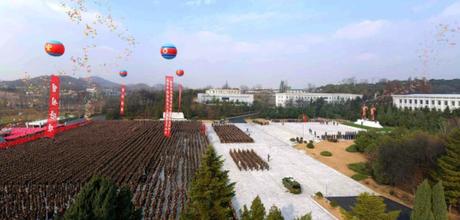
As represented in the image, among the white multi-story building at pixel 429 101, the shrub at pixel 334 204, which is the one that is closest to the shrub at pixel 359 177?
the shrub at pixel 334 204

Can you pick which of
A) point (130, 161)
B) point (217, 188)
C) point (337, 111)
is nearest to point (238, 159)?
point (130, 161)

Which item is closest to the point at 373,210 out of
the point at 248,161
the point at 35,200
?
the point at 35,200

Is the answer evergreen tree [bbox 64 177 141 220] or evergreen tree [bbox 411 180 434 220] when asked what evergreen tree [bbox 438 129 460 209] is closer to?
evergreen tree [bbox 411 180 434 220]

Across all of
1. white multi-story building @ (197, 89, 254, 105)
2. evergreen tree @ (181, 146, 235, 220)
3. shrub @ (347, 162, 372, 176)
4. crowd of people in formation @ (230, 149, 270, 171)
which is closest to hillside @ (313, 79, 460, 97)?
white multi-story building @ (197, 89, 254, 105)

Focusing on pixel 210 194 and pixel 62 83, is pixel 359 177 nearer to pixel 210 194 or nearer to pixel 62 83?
pixel 210 194

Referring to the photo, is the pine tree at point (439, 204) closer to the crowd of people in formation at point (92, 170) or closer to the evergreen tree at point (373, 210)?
the evergreen tree at point (373, 210)
